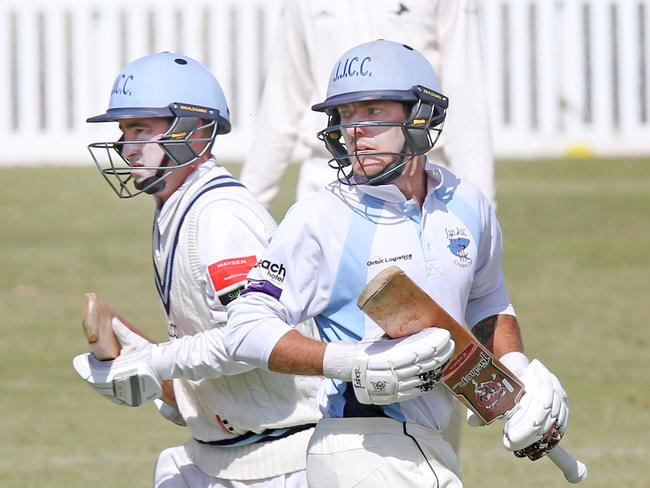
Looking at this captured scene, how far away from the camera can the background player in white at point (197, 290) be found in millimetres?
4977

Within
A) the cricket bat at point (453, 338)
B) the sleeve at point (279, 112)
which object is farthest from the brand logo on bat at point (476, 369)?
the sleeve at point (279, 112)

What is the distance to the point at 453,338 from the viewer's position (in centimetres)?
442

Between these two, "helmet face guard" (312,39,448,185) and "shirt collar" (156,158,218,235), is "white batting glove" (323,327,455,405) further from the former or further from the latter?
"shirt collar" (156,158,218,235)

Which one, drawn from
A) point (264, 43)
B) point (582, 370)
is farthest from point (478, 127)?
point (264, 43)

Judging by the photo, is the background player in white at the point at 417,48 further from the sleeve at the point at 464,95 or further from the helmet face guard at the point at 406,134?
the helmet face guard at the point at 406,134

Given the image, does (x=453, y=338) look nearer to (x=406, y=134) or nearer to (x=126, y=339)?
(x=406, y=134)

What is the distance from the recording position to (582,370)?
10.6 meters

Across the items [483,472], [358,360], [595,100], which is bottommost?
[483,472]

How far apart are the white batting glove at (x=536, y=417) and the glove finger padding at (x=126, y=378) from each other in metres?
1.14

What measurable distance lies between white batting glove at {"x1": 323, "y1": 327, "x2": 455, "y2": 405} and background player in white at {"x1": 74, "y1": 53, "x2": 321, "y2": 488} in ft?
2.31

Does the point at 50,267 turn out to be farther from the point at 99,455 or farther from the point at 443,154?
the point at 443,154

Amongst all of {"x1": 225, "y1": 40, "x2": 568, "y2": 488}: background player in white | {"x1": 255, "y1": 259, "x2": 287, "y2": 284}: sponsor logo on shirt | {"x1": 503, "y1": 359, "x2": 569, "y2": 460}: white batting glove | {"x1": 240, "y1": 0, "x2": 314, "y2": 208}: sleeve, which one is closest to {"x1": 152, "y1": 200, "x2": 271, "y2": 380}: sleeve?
{"x1": 225, "y1": 40, "x2": 568, "y2": 488}: background player in white

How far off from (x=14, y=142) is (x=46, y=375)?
701 cm

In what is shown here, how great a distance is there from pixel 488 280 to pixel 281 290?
77 cm
